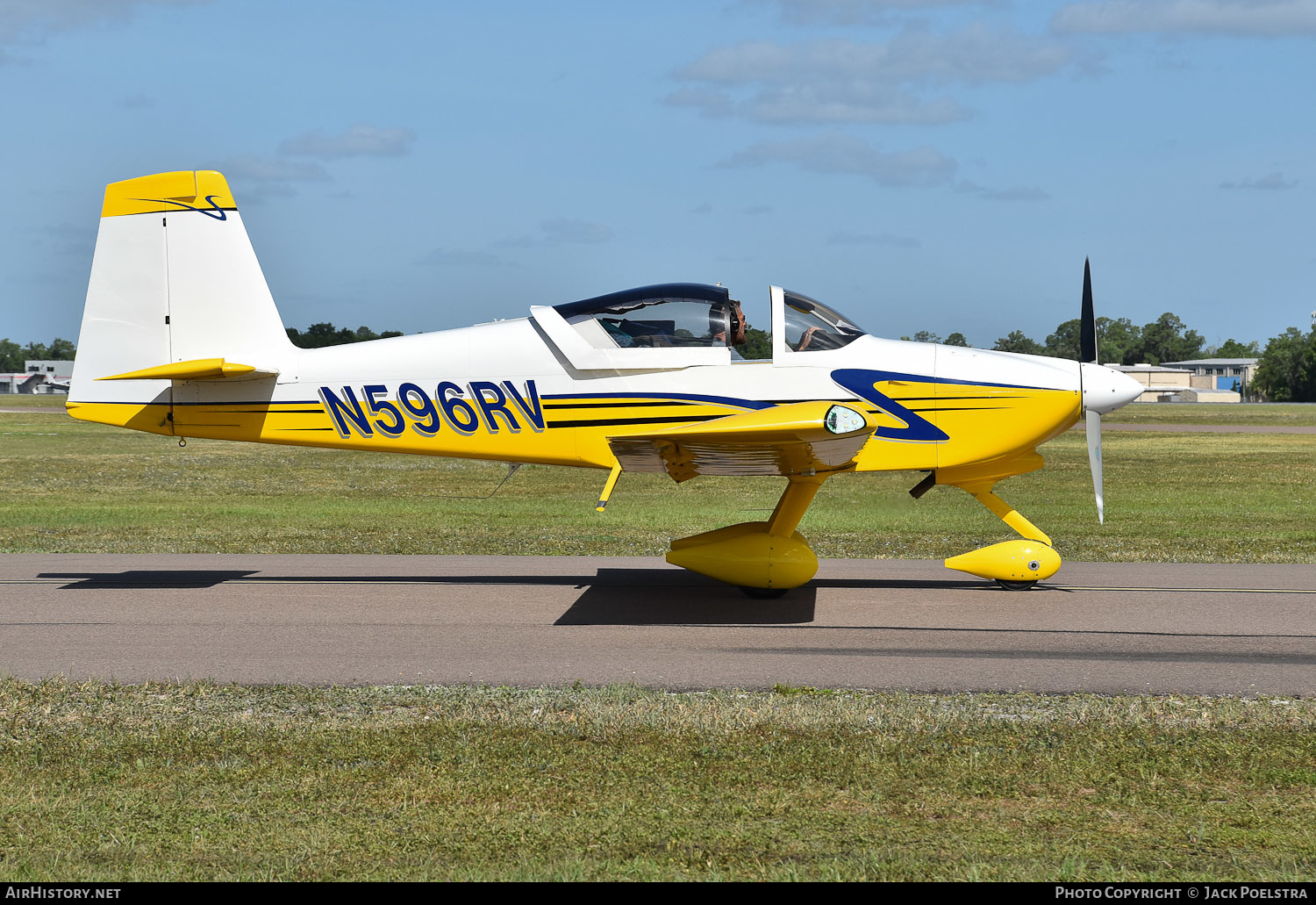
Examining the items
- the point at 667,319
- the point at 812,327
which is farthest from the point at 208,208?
the point at 812,327

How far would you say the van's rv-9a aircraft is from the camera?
377 inches

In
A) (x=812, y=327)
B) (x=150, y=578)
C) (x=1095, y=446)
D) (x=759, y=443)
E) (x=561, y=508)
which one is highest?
(x=812, y=327)

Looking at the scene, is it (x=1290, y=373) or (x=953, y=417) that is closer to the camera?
(x=953, y=417)

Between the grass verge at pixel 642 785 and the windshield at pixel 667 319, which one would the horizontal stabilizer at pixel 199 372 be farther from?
the grass verge at pixel 642 785

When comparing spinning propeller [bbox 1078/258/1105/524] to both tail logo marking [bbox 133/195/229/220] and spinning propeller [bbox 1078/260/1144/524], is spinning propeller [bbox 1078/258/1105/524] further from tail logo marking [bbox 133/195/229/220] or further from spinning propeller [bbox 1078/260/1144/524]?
tail logo marking [bbox 133/195/229/220]

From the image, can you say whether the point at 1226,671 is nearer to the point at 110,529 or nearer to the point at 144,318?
the point at 144,318

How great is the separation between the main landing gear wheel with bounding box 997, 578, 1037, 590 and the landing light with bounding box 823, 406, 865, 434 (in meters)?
2.90

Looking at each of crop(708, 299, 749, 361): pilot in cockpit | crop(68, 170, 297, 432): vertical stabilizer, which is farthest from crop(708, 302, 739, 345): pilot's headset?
crop(68, 170, 297, 432): vertical stabilizer

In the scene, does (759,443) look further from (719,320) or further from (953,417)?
(953,417)

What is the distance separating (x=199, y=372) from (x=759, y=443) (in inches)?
193

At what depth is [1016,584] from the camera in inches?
405

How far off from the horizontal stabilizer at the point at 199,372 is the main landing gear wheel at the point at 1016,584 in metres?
6.80

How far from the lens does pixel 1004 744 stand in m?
5.64

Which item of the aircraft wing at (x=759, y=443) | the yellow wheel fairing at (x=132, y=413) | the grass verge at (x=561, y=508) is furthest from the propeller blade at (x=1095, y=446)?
the yellow wheel fairing at (x=132, y=413)
